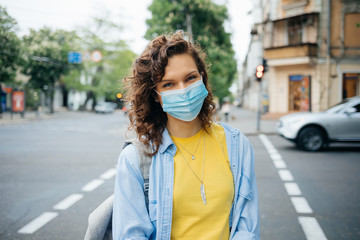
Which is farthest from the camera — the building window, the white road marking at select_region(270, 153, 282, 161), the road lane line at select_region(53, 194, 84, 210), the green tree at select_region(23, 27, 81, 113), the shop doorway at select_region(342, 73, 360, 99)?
the green tree at select_region(23, 27, 81, 113)

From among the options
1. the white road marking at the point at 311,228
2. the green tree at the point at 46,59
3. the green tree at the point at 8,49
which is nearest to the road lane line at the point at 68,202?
the white road marking at the point at 311,228

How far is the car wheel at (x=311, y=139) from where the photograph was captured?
9625 millimetres

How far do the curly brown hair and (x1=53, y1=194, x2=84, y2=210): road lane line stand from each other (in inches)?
128

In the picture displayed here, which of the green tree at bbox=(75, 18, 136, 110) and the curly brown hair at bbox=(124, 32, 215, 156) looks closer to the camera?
the curly brown hair at bbox=(124, 32, 215, 156)

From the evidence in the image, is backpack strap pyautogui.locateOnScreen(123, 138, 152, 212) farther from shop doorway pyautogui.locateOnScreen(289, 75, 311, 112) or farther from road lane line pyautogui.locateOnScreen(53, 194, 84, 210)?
shop doorway pyautogui.locateOnScreen(289, 75, 311, 112)

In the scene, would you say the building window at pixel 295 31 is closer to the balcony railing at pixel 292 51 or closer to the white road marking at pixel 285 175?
the balcony railing at pixel 292 51

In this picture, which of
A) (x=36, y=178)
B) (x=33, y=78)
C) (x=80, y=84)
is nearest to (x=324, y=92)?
(x=36, y=178)

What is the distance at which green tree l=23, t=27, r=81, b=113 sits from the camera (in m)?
33.4

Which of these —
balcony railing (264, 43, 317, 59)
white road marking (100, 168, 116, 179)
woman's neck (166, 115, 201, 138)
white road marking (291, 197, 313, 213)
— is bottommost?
white road marking (100, 168, 116, 179)

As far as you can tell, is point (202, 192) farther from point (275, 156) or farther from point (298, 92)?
point (298, 92)

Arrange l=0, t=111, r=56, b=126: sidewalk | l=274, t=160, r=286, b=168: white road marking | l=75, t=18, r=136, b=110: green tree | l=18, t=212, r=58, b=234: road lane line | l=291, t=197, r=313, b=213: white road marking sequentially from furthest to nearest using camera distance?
1. l=75, t=18, r=136, b=110: green tree
2. l=0, t=111, r=56, b=126: sidewalk
3. l=274, t=160, r=286, b=168: white road marking
4. l=291, t=197, r=313, b=213: white road marking
5. l=18, t=212, r=58, b=234: road lane line

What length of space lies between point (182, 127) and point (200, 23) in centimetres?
2355

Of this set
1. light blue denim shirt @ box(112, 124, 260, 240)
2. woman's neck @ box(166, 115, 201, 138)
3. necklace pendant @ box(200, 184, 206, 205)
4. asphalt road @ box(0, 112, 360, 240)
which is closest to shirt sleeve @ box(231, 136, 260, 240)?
light blue denim shirt @ box(112, 124, 260, 240)

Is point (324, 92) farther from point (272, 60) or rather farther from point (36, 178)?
point (36, 178)
